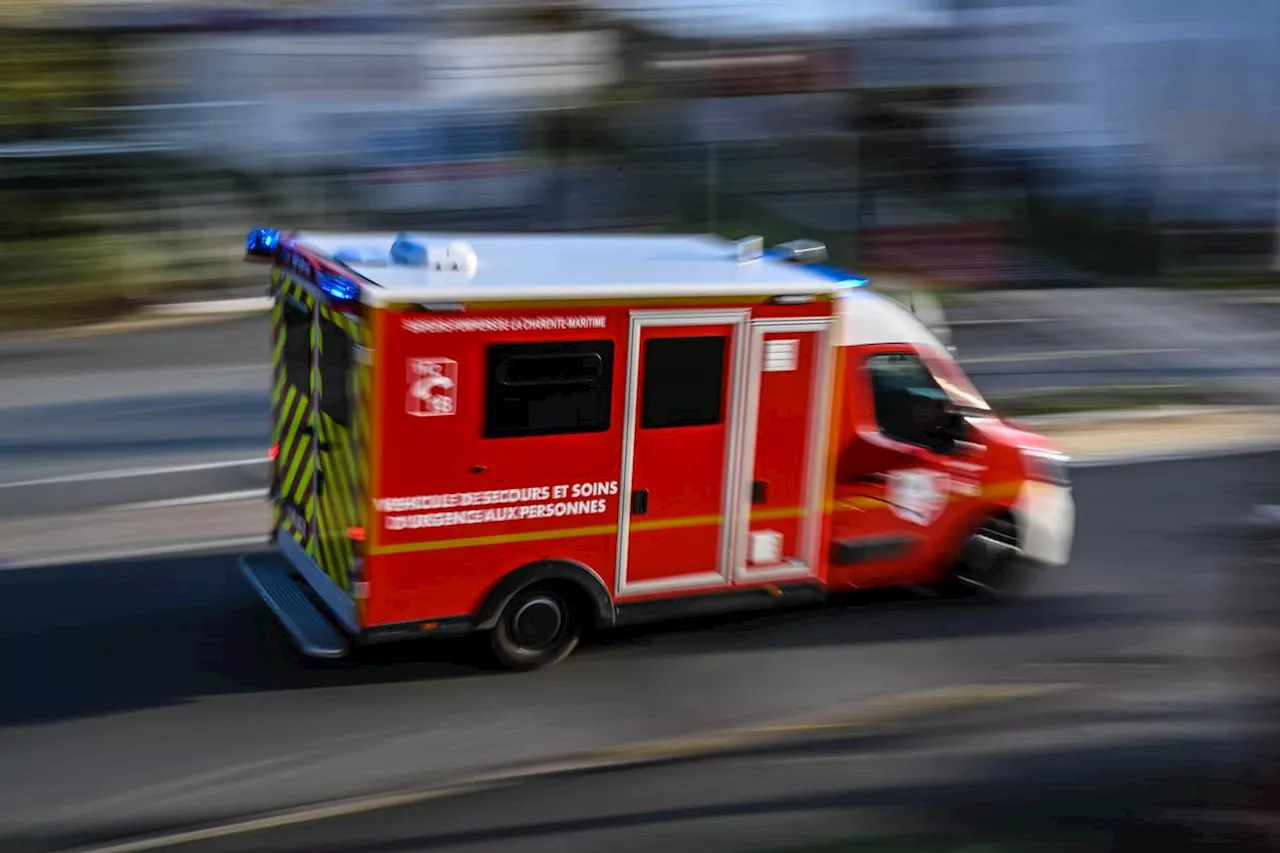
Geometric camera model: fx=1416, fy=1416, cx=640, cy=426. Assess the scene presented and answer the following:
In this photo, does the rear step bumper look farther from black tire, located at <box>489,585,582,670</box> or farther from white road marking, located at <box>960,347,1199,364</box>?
white road marking, located at <box>960,347,1199,364</box>

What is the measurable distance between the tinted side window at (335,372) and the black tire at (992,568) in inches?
160

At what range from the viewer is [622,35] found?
2983cm

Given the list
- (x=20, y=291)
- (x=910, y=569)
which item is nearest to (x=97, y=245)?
(x=20, y=291)

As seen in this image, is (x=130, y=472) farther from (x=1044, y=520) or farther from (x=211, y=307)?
(x=211, y=307)

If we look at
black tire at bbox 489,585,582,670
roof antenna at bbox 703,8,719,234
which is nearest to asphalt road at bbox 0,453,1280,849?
black tire at bbox 489,585,582,670

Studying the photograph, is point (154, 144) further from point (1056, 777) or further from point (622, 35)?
point (1056, 777)

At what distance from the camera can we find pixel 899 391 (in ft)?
27.8

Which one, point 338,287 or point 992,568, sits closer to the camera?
point 338,287

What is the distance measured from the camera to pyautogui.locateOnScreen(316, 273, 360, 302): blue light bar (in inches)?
268

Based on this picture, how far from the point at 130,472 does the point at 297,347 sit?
4.66 m

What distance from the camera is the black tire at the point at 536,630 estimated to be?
7.59 meters

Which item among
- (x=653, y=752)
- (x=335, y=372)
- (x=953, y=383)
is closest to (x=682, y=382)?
(x=335, y=372)

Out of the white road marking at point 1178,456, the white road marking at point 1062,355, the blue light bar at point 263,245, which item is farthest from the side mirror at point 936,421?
the white road marking at point 1062,355

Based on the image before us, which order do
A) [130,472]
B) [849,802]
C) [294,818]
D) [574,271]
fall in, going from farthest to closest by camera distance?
1. [130,472]
2. [574,271]
3. [849,802]
4. [294,818]
